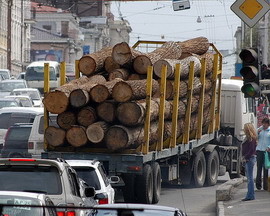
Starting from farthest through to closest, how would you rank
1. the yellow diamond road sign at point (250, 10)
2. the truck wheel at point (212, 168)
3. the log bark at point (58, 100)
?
the truck wheel at point (212, 168)
the log bark at point (58, 100)
the yellow diamond road sign at point (250, 10)

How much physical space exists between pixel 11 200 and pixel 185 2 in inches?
1378

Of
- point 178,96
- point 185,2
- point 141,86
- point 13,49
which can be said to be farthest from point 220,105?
point 13,49

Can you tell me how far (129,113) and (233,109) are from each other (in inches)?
345

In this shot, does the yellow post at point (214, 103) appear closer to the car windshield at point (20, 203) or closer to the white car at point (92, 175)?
the white car at point (92, 175)

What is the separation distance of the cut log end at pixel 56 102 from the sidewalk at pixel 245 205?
3.72 m

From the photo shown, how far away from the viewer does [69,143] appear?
22.9 m

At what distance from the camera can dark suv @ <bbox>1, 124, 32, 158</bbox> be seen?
1121 inches

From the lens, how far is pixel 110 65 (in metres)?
24.6

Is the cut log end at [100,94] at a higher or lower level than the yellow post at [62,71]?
lower

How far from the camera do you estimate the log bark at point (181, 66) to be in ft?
79.6

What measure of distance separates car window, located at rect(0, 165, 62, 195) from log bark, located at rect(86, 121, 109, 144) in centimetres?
830

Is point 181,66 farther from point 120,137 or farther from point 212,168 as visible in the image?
point 212,168

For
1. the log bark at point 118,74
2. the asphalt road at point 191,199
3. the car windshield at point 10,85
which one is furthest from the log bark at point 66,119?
the car windshield at point 10,85

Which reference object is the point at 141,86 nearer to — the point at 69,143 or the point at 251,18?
the point at 69,143
